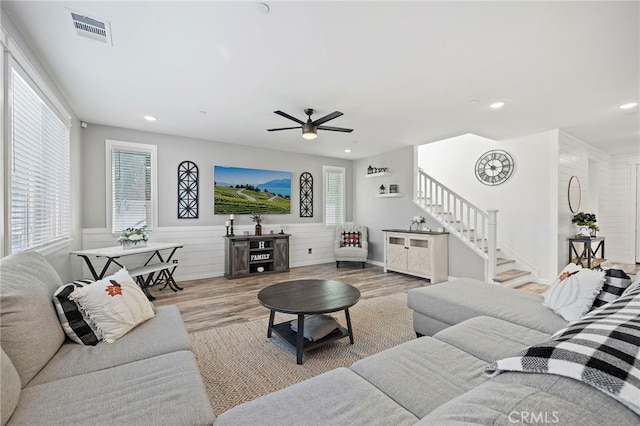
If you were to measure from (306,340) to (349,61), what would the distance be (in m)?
2.44

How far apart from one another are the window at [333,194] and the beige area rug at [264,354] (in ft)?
12.1

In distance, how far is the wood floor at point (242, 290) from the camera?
10.6 ft

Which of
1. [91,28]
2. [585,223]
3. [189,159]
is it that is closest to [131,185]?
[189,159]

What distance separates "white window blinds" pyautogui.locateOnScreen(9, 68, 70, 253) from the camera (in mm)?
2125

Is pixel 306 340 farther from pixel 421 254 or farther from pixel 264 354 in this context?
pixel 421 254

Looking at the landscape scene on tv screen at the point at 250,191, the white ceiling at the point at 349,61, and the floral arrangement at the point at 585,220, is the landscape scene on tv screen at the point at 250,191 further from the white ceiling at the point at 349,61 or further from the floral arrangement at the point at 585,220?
the floral arrangement at the point at 585,220

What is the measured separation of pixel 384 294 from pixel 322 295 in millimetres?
1870

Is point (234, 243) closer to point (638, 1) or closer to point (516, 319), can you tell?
point (516, 319)

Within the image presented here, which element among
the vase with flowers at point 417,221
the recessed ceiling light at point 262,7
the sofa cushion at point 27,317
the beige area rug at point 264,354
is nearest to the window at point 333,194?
the vase with flowers at point 417,221

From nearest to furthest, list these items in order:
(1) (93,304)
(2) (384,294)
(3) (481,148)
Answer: (1) (93,304), (2) (384,294), (3) (481,148)

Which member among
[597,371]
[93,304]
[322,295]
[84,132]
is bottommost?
[322,295]

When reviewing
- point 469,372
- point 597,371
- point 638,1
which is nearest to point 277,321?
point 469,372

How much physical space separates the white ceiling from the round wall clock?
1.19 metres

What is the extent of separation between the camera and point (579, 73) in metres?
2.67
